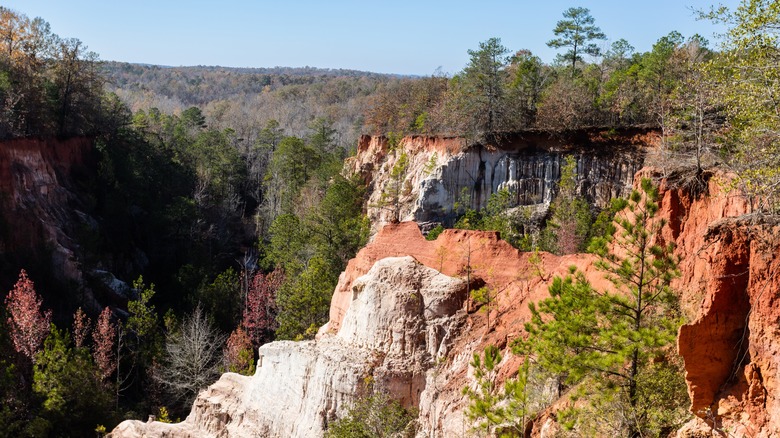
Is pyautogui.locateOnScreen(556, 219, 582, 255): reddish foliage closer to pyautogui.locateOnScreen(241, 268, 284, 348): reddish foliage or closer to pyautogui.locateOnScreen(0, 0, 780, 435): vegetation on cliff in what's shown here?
pyautogui.locateOnScreen(0, 0, 780, 435): vegetation on cliff

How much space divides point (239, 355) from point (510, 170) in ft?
58.7

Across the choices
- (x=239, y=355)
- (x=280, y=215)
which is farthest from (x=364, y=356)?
(x=280, y=215)

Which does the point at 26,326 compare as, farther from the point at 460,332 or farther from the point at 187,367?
the point at 460,332

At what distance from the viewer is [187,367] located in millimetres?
27422

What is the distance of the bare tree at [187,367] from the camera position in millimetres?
27438

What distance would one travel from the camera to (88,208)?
129ft

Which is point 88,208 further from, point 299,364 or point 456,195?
point 299,364

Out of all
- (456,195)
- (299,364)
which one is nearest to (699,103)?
(299,364)

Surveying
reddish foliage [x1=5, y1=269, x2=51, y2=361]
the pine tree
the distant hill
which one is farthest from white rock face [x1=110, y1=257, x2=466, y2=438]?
the distant hill

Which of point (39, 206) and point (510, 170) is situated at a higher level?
point (510, 170)

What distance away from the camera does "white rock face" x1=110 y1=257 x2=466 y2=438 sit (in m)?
16.2

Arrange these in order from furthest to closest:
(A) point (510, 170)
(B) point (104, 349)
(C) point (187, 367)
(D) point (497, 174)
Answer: (D) point (497, 174), (A) point (510, 170), (C) point (187, 367), (B) point (104, 349)

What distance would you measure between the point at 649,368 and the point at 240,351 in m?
20.7

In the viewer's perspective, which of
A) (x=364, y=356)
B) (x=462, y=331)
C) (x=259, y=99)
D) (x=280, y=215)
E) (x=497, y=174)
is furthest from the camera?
(x=259, y=99)
